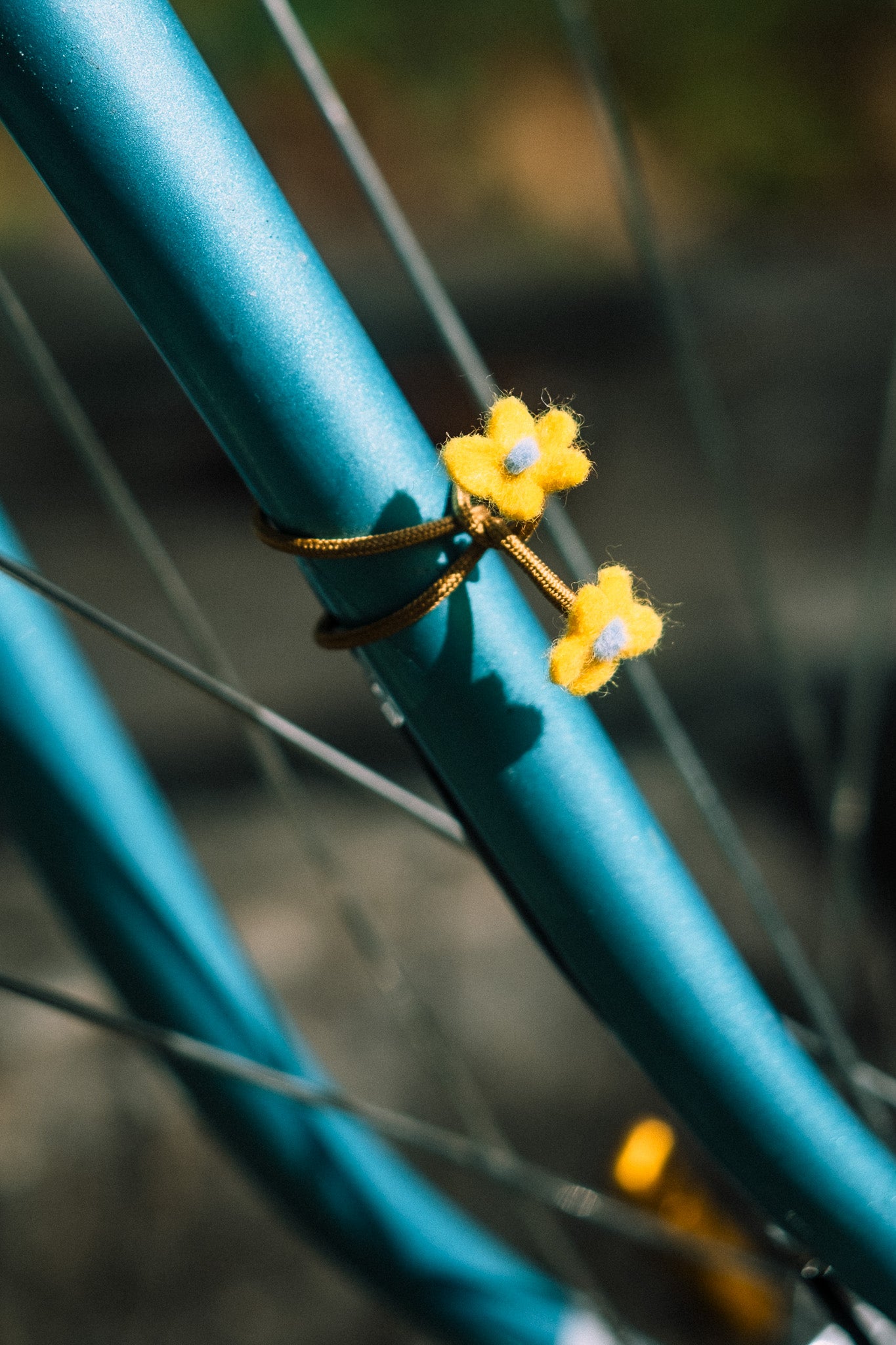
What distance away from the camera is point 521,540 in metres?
0.20

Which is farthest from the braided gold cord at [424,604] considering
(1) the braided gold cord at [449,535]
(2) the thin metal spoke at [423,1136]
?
(2) the thin metal spoke at [423,1136]

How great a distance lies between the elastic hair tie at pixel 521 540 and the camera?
184 millimetres

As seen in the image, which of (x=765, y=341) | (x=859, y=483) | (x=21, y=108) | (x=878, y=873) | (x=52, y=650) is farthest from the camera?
(x=765, y=341)

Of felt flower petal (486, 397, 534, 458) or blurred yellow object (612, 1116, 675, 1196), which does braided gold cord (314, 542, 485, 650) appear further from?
blurred yellow object (612, 1116, 675, 1196)

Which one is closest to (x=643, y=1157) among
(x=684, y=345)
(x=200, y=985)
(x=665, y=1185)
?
(x=665, y=1185)

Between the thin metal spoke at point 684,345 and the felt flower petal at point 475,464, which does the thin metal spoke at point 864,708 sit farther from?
the felt flower petal at point 475,464

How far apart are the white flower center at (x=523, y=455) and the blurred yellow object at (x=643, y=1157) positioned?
247 millimetres

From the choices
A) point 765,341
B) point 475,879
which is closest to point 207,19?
point 765,341

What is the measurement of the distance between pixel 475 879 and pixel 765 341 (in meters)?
1.01

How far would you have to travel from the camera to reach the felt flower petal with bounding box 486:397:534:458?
18cm

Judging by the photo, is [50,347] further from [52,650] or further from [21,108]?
[21,108]

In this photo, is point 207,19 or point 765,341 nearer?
point 765,341

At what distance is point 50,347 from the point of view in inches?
64.6

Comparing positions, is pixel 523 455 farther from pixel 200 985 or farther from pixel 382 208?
pixel 200 985
